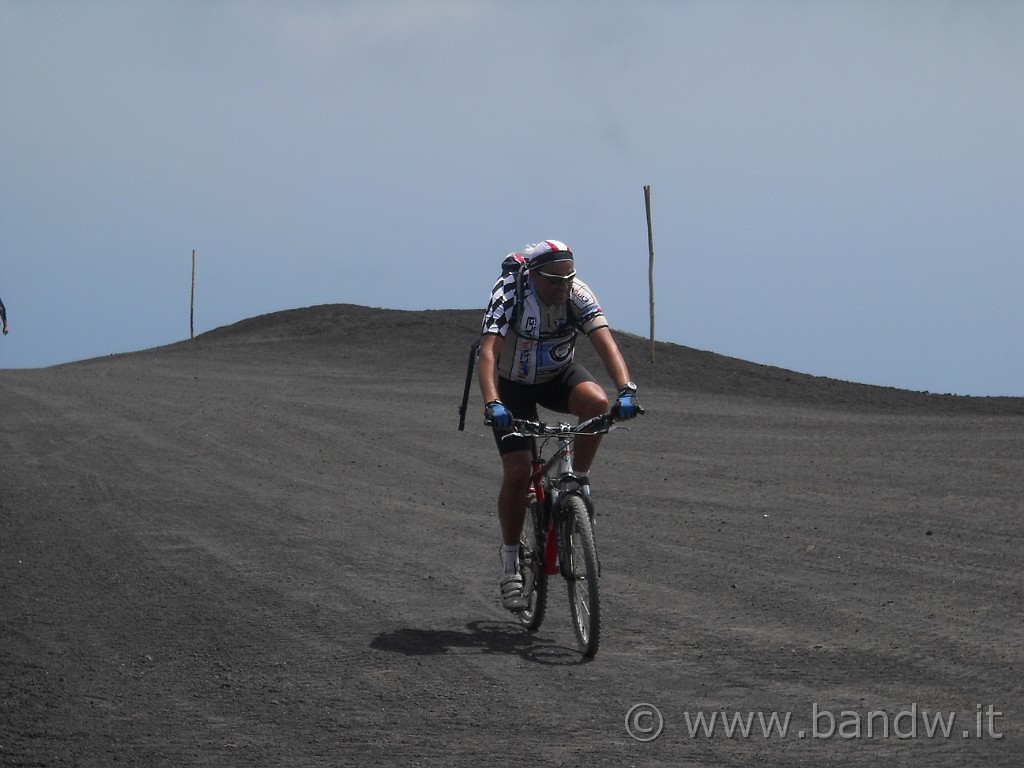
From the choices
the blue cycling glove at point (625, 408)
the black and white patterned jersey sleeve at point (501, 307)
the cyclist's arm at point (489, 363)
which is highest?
the black and white patterned jersey sleeve at point (501, 307)

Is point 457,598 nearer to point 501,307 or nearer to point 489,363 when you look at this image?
point 489,363

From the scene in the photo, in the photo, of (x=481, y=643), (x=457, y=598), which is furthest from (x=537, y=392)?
(x=457, y=598)

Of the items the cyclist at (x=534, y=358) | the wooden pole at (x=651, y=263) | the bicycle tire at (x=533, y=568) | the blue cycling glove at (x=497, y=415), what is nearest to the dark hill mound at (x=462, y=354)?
the wooden pole at (x=651, y=263)

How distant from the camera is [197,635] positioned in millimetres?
7461

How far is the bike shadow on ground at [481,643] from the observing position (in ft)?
22.7

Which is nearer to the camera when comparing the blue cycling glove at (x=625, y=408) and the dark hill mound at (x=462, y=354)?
the blue cycling glove at (x=625, y=408)

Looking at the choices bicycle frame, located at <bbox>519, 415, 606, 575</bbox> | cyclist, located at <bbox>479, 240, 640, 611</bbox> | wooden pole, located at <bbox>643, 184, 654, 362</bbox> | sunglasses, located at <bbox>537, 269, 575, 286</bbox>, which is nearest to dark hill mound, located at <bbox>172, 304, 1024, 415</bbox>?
wooden pole, located at <bbox>643, 184, 654, 362</bbox>

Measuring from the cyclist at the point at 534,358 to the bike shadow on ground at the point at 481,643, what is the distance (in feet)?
0.67

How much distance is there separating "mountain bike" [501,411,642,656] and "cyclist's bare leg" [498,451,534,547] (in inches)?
2.6

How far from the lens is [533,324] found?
7305mm

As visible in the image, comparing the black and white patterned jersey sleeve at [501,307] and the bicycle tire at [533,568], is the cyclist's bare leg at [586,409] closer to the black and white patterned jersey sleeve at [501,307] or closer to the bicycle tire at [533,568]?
the bicycle tire at [533,568]

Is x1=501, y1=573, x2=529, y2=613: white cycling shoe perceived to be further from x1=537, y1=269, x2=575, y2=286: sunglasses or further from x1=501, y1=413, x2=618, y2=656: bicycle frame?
x1=537, y1=269, x2=575, y2=286: sunglasses

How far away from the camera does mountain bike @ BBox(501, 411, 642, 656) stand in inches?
→ 267

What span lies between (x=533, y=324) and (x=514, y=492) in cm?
93
